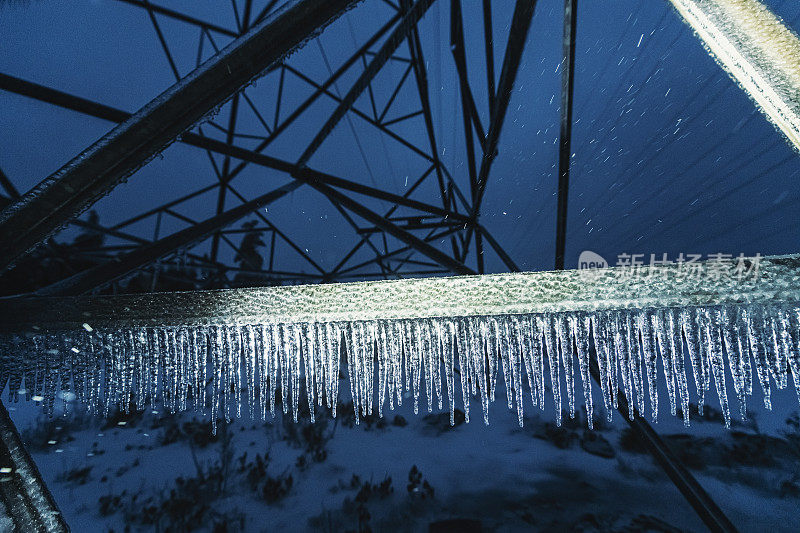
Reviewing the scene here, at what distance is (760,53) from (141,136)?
1.74m

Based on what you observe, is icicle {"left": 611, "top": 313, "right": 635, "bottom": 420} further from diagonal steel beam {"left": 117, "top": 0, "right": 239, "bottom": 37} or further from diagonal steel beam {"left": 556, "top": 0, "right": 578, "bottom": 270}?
diagonal steel beam {"left": 117, "top": 0, "right": 239, "bottom": 37}

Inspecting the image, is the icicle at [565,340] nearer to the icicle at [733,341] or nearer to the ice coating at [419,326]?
→ the ice coating at [419,326]

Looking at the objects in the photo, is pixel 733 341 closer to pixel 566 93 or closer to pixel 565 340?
pixel 565 340

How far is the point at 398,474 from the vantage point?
286 inches

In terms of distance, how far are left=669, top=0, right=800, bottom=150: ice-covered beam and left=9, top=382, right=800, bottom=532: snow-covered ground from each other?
6.69m

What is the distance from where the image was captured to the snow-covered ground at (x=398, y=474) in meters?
6.02

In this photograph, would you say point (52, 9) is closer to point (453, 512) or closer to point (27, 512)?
point (27, 512)

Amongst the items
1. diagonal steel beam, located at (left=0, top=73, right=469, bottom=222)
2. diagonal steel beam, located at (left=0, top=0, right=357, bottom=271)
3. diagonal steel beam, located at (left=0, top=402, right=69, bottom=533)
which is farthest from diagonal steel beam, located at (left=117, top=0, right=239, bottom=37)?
diagonal steel beam, located at (left=0, top=402, right=69, bottom=533)

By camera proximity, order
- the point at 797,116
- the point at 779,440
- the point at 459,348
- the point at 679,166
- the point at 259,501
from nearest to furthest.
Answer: the point at 797,116, the point at 459,348, the point at 259,501, the point at 779,440, the point at 679,166

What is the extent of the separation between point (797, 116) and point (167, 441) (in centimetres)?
1104

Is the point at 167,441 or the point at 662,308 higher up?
the point at 662,308

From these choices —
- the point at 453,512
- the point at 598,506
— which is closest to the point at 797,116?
the point at 453,512

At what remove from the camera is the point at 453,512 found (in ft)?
19.9

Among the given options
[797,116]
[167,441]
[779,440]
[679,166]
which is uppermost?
[679,166]
